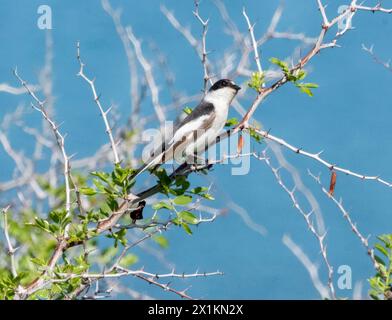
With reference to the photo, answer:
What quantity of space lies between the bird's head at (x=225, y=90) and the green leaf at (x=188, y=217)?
275cm

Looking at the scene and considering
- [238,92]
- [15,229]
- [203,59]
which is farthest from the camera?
[238,92]

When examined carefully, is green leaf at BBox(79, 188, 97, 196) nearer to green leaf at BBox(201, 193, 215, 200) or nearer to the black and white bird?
green leaf at BBox(201, 193, 215, 200)

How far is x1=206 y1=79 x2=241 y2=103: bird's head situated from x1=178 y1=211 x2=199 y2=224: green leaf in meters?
2.75

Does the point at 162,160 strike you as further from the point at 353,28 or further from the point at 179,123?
the point at 353,28

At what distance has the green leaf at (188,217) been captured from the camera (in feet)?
20.4

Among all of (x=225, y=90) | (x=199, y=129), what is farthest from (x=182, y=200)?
(x=225, y=90)

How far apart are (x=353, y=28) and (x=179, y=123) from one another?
2.31m

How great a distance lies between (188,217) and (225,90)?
3027 millimetres

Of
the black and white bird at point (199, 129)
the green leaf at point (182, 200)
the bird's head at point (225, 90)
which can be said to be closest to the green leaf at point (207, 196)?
the green leaf at point (182, 200)

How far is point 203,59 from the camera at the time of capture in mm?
6672

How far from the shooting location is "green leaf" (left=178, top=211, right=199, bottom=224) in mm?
6203

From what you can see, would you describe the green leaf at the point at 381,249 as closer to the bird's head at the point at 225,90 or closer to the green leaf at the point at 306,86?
the green leaf at the point at 306,86
